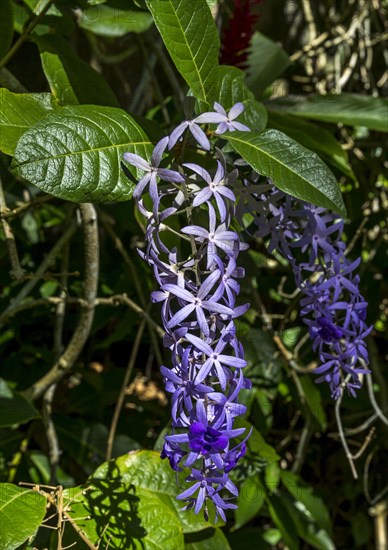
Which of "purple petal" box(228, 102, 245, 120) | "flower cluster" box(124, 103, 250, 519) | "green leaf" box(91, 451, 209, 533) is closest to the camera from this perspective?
"flower cluster" box(124, 103, 250, 519)

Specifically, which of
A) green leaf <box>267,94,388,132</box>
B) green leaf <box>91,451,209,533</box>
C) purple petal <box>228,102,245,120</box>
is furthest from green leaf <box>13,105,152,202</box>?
green leaf <box>267,94,388,132</box>

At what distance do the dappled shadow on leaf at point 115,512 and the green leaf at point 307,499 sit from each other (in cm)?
54

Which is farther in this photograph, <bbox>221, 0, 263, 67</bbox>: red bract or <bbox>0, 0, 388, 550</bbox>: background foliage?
<bbox>221, 0, 263, 67</bbox>: red bract

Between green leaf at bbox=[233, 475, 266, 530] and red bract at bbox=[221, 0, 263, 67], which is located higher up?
red bract at bbox=[221, 0, 263, 67]

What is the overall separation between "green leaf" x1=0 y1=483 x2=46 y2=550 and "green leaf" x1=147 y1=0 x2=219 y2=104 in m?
0.56

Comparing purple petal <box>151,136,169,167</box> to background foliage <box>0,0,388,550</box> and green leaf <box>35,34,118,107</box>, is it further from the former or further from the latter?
green leaf <box>35,34,118,107</box>

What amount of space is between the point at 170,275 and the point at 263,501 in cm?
89

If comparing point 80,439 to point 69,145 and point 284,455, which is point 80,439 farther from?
point 69,145

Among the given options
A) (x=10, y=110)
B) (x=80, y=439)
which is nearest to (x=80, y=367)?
(x=80, y=439)

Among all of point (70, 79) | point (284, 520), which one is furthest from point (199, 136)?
point (284, 520)

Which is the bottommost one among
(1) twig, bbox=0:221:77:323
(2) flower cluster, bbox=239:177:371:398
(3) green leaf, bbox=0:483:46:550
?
(3) green leaf, bbox=0:483:46:550

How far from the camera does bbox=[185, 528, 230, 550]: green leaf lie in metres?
1.21

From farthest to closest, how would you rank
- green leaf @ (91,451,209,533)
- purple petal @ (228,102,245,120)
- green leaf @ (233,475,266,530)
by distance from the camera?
green leaf @ (233,475,266,530)
green leaf @ (91,451,209,533)
purple petal @ (228,102,245,120)

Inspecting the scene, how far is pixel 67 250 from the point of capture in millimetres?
1532
